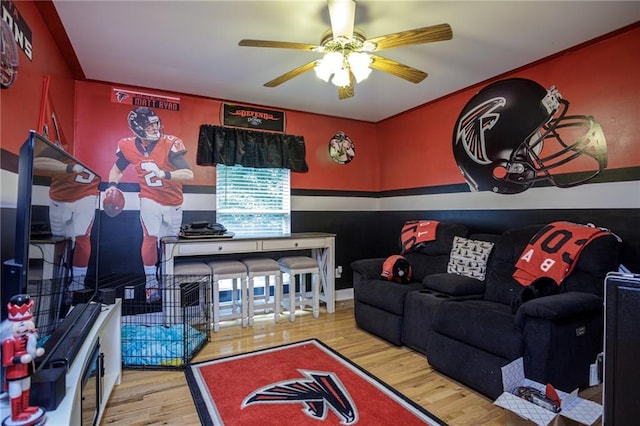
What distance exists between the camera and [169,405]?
2.14 metres

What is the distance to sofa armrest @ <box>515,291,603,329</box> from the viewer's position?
1963 mm

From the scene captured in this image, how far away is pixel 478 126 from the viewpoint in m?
3.52

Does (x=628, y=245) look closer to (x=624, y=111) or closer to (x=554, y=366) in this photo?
(x=624, y=111)

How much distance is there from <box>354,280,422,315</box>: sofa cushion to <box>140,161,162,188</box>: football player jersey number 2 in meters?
2.33

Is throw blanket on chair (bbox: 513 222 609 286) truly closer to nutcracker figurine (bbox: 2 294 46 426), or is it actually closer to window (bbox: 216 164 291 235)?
window (bbox: 216 164 291 235)

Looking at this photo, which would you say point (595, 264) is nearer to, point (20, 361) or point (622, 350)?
point (622, 350)

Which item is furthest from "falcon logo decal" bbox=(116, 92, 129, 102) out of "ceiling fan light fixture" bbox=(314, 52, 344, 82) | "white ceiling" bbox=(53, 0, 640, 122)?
"ceiling fan light fixture" bbox=(314, 52, 344, 82)

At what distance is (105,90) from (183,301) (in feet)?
7.27

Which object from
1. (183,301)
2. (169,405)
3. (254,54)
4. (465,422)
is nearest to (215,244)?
(183,301)

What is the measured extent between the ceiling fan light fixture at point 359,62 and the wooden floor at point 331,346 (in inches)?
82.7

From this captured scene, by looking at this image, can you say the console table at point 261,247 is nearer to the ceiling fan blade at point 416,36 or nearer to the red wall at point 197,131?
the red wall at point 197,131

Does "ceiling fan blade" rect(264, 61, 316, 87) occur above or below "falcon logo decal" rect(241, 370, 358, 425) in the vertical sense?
above

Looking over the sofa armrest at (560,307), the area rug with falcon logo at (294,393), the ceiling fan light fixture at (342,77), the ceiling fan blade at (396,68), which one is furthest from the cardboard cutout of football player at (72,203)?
the sofa armrest at (560,307)

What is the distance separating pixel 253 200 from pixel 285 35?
2026 mm
